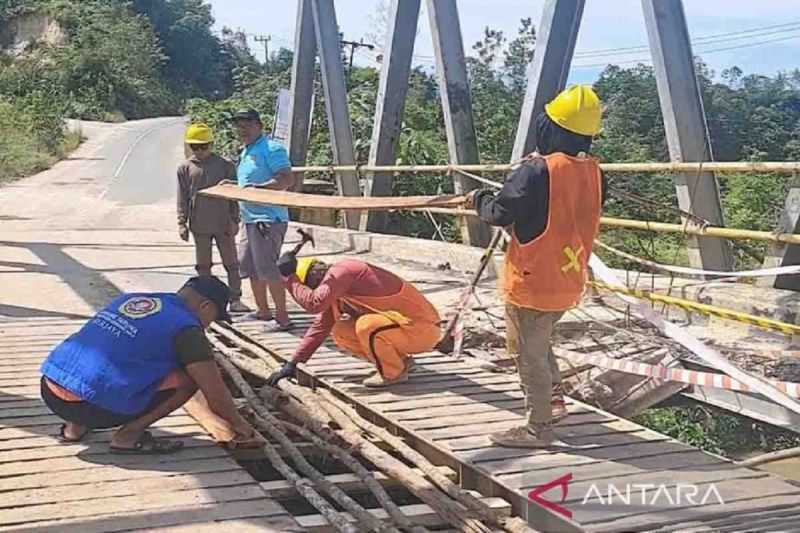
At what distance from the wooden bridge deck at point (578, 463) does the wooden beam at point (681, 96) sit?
5.96 ft

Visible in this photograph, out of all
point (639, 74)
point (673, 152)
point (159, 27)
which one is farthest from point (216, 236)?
point (159, 27)

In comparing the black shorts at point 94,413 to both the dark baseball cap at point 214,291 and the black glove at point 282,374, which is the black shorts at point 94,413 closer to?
the dark baseball cap at point 214,291

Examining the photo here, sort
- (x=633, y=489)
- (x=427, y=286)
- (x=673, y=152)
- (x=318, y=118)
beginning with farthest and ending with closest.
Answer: (x=318, y=118)
(x=427, y=286)
(x=673, y=152)
(x=633, y=489)

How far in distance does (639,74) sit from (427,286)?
1342 cm

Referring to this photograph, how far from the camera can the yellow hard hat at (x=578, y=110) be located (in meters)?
3.83

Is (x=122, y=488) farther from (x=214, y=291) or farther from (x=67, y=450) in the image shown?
(x=214, y=291)

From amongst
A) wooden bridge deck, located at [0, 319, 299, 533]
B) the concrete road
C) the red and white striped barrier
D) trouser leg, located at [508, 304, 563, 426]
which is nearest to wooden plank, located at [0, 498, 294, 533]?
wooden bridge deck, located at [0, 319, 299, 533]

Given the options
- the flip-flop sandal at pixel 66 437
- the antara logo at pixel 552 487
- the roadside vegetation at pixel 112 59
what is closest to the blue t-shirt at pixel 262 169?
the flip-flop sandal at pixel 66 437

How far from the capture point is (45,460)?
4.04 m

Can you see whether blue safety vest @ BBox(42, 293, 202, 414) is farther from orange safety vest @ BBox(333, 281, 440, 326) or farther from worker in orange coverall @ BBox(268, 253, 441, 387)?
orange safety vest @ BBox(333, 281, 440, 326)

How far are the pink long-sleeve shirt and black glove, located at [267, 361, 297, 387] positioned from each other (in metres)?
0.04

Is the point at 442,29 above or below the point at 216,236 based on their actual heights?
above

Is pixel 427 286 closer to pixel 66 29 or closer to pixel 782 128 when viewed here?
pixel 782 128

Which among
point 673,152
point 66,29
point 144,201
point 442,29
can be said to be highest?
point 66,29
